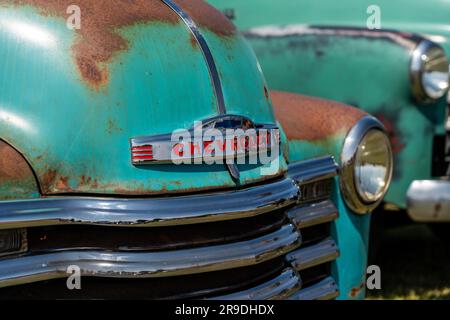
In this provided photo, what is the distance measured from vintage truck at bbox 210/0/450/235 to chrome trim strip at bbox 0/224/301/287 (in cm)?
175

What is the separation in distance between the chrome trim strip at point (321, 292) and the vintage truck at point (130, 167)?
0.45 ft

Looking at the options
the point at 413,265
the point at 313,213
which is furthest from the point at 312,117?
the point at 413,265

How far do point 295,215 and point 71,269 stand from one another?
84cm

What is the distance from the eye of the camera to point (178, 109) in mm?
2059

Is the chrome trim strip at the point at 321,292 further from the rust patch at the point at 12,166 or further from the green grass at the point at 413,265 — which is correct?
the green grass at the point at 413,265

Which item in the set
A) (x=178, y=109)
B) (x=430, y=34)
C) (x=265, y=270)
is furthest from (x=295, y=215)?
(x=430, y=34)

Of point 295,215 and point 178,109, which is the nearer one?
point 178,109

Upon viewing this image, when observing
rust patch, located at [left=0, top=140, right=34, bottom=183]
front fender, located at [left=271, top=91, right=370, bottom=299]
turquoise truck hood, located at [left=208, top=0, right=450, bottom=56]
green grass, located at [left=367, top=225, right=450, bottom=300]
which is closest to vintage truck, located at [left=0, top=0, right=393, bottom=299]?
rust patch, located at [left=0, top=140, right=34, bottom=183]

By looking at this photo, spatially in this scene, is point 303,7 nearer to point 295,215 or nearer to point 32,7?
point 295,215

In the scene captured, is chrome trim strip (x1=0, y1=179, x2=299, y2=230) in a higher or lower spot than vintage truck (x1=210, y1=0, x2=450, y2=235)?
lower

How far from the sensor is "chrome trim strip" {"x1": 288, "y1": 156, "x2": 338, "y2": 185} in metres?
2.51

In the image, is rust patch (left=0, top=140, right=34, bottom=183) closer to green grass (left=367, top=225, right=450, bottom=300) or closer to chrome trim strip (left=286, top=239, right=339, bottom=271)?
chrome trim strip (left=286, top=239, right=339, bottom=271)

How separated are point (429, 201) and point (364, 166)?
105cm
